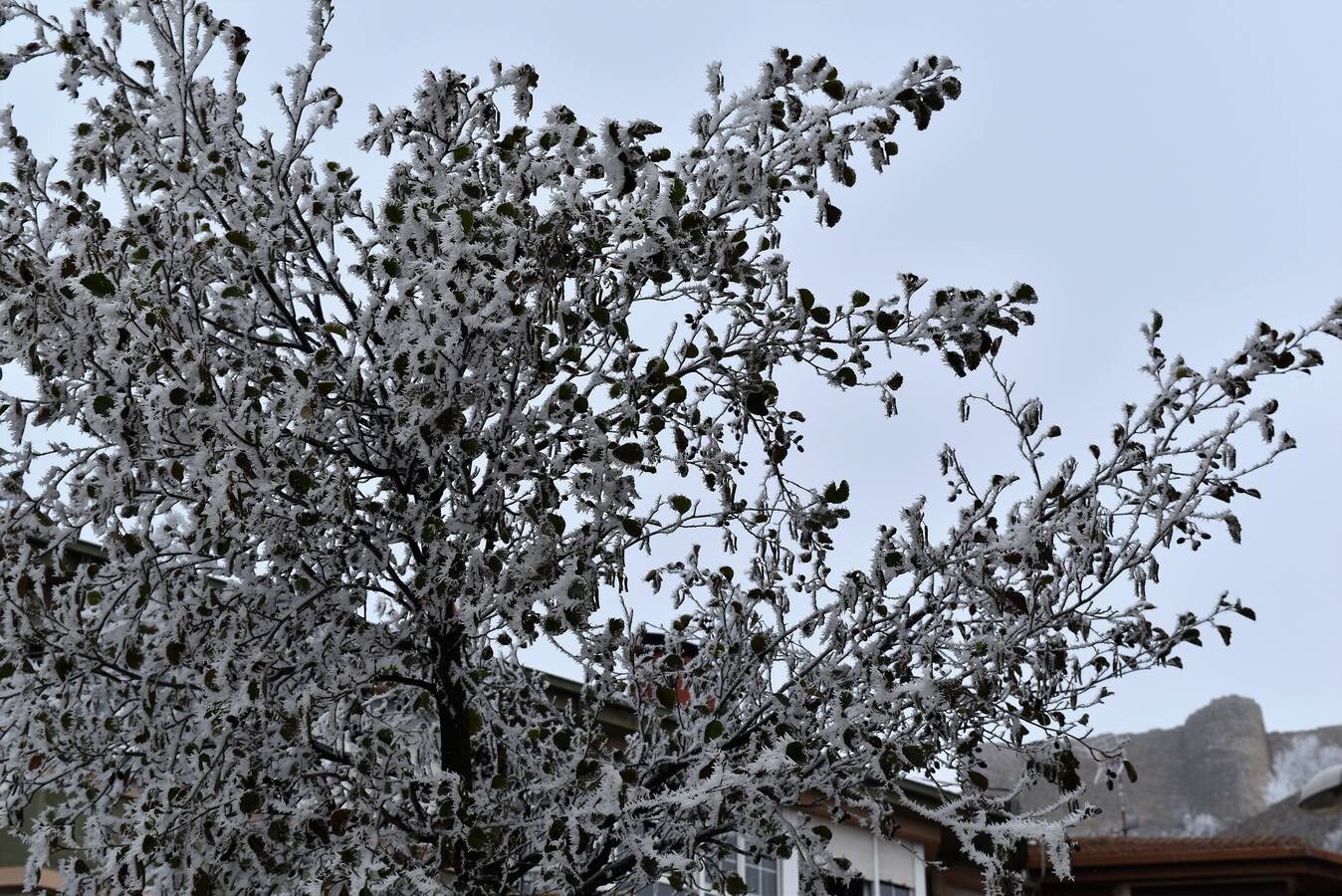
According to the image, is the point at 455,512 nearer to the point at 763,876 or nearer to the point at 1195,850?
the point at 763,876

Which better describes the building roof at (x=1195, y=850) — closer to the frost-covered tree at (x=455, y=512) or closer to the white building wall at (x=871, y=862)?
the white building wall at (x=871, y=862)

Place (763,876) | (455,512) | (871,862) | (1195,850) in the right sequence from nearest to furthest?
(455,512) → (763,876) → (871,862) → (1195,850)

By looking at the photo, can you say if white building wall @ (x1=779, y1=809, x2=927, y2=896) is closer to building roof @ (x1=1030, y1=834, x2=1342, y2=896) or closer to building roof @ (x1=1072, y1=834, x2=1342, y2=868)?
building roof @ (x1=1030, y1=834, x2=1342, y2=896)

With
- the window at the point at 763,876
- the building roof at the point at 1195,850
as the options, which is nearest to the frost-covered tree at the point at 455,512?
the window at the point at 763,876

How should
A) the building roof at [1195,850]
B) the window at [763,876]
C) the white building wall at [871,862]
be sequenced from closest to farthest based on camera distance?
1. the window at [763,876]
2. the white building wall at [871,862]
3. the building roof at [1195,850]

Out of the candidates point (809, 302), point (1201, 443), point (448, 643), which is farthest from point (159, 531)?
point (1201, 443)

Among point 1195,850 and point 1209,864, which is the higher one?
point 1195,850

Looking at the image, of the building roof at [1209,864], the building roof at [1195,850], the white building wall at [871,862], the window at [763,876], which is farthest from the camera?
the building roof at [1209,864]

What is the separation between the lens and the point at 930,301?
18.1ft

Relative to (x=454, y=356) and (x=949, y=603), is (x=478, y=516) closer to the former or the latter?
(x=454, y=356)

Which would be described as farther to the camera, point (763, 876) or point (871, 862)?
point (871, 862)

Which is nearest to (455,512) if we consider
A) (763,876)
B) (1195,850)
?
(763,876)

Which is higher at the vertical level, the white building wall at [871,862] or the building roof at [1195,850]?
the building roof at [1195,850]

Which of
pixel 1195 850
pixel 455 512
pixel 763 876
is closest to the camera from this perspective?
pixel 455 512
